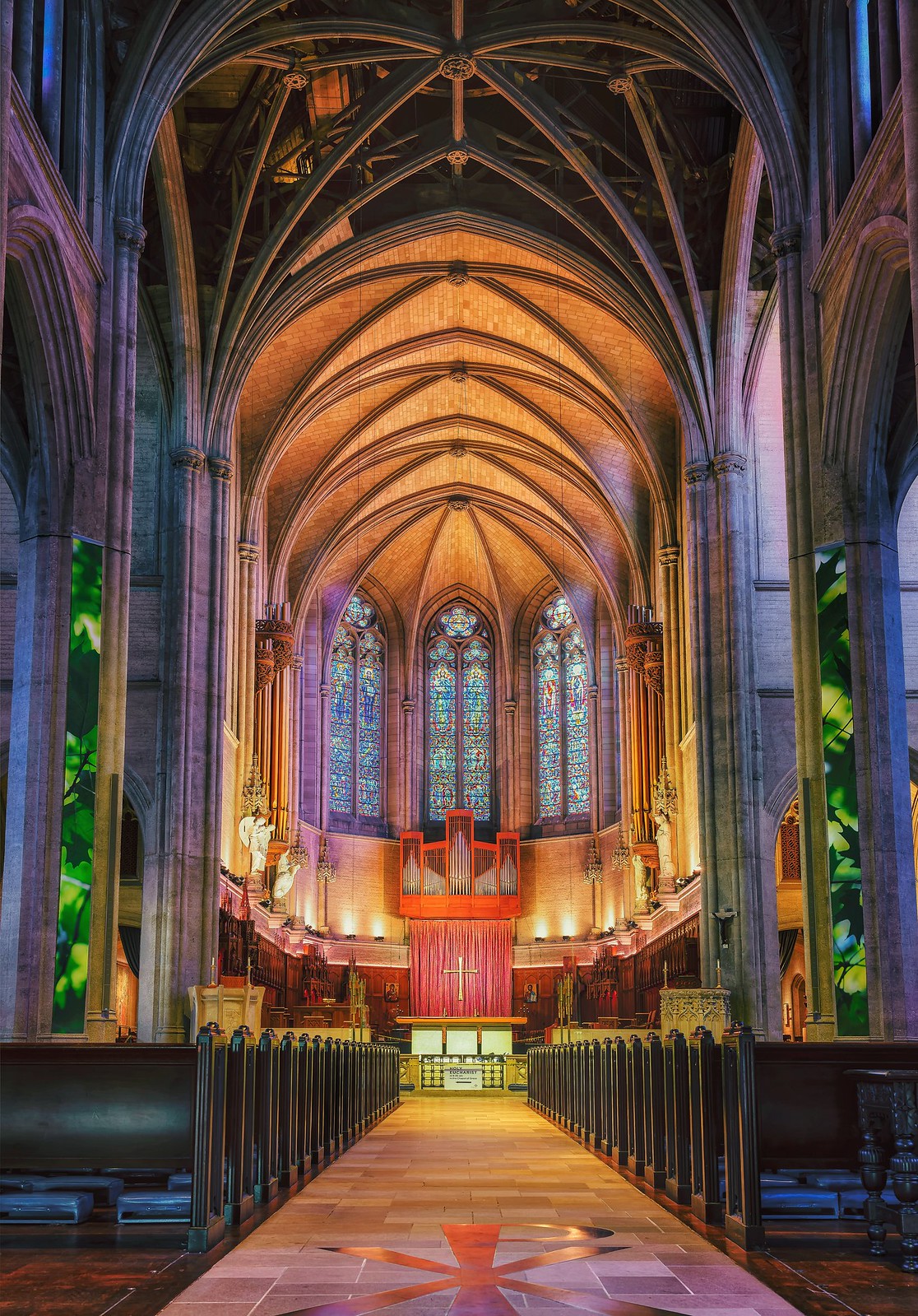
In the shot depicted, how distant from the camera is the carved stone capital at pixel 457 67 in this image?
67.8ft

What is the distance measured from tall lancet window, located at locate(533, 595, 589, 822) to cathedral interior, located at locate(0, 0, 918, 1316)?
0.42ft

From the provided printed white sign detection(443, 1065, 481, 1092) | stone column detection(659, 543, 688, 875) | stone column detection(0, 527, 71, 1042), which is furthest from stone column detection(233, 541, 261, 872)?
stone column detection(0, 527, 71, 1042)

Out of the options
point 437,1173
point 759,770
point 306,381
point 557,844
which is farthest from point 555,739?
point 437,1173

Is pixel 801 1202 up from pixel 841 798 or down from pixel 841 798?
Result: down

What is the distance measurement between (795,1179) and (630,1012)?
22.0 meters

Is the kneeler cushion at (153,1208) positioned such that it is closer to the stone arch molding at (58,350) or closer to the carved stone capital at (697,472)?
the stone arch molding at (58,350)

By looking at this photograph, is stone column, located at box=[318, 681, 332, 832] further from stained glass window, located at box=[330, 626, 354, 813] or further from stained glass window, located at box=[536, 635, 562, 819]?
stained glass window, located at box=[536, 635, 562, 819]

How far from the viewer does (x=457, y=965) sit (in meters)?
37.1

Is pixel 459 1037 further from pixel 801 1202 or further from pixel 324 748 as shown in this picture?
pixel 801 1202

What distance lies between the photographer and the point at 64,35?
1478 centimetres

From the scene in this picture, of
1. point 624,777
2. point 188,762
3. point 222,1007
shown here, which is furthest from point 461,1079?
point 222,1007

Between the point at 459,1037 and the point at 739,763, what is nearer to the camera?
the point at 739,763

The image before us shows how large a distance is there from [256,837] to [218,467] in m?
6.92

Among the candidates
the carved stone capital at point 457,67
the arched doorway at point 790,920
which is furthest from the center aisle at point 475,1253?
the carved stone capital at point 457,67
